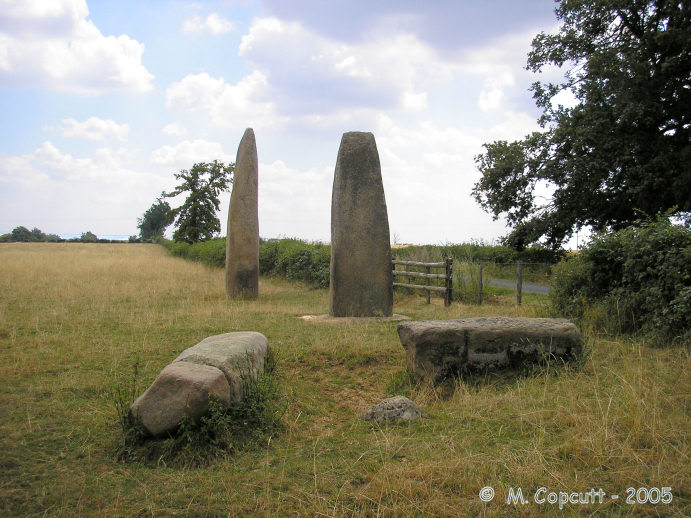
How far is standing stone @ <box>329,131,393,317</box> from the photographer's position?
36.6 feet

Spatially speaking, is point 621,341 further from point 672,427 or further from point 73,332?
point 73,332

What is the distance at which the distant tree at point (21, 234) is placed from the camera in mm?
62750

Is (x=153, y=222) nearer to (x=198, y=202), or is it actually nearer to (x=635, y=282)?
(x=198, y=202)

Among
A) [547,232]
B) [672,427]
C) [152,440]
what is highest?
[547,232]

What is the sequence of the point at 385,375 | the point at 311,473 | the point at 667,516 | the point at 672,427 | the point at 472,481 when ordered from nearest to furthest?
the point at 667,516 → the point at 472,481 → the point at 311,473 → the point at 672,427 → the point at 385,375

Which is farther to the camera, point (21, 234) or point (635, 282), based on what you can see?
point (21, 234)

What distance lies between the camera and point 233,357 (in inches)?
217

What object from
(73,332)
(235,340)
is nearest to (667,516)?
(235,340)

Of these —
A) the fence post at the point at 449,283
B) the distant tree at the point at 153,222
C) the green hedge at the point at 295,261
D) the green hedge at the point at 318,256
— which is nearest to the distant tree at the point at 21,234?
the distant tree at the point at 153,222

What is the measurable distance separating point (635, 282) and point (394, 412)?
18.0 ft

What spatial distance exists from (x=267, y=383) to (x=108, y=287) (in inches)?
500

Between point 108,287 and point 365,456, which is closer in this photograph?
point 365,456

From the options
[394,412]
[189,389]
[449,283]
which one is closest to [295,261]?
[449,283]

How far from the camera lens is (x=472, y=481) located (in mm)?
3602
